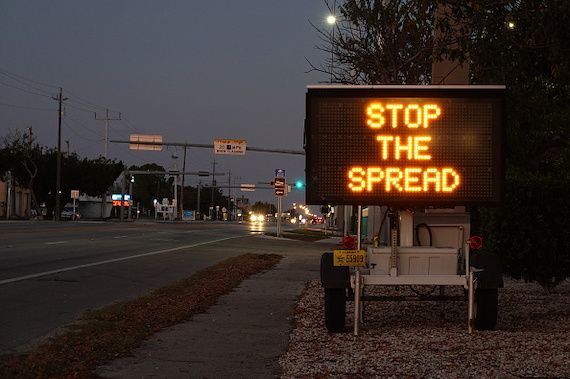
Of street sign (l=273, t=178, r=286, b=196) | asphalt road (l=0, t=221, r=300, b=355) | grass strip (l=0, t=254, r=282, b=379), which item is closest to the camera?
grass strip (l=0, t=254, r=282, b=379)

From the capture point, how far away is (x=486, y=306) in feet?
29.2

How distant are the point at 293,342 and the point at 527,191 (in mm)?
4163

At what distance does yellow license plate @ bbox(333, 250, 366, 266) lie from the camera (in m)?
8.66

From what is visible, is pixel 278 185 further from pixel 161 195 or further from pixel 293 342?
pixel 161 195

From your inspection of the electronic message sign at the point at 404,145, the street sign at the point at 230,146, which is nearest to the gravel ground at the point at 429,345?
the electronic message sign at the point at 404,145

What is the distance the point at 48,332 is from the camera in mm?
9172

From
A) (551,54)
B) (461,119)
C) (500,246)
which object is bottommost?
(500,246)

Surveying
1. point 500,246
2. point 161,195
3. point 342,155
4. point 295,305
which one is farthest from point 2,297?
point 161,195

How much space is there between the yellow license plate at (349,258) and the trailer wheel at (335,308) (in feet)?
1.14

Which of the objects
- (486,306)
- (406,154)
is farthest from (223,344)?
(486,306)

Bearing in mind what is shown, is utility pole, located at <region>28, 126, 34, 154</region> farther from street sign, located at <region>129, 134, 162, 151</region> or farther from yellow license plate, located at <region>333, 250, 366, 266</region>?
yellow license plate, located at <region>333, 250, 366, 266</region>

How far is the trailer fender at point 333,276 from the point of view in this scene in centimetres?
879

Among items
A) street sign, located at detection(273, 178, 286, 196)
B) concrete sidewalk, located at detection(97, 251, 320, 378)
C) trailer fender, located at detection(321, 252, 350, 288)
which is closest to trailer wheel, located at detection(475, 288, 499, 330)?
trailer fender, located at detection(321, 252, 350, 288)

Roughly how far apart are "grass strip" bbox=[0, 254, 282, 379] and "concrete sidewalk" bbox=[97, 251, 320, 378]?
0.18 metres
